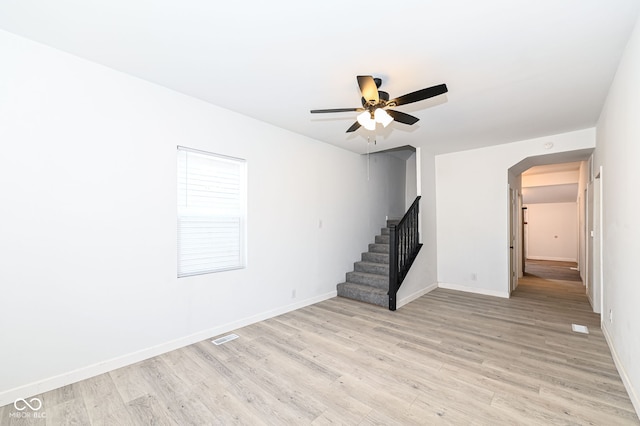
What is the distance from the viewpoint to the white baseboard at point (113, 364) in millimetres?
2180

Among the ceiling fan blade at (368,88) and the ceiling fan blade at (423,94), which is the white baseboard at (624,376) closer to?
the ceiling fan blade at (423,94)

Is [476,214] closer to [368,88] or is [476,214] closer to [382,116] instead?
[382,116]

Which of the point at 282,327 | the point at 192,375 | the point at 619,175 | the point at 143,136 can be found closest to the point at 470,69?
the point at 619,175

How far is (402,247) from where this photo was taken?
4.68 meters

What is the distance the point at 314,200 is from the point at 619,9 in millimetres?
3710

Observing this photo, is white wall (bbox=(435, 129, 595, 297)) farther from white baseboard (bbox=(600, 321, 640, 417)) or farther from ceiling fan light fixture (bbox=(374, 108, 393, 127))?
ceiling fan light fixture (bbox=(374, 108, 393, 127))

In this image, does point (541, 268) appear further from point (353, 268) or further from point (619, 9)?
point (619, 9)

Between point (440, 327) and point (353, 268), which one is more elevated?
point (353, 268)

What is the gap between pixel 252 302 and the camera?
3.80 meters

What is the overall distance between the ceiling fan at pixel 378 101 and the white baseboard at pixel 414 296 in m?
2.89

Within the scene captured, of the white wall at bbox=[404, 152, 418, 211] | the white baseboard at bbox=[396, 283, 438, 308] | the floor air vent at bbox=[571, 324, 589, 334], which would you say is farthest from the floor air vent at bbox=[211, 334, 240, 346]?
the white wall at bbox=[404, 152, 418, 211]

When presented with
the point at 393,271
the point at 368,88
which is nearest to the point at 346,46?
the point at 368,88

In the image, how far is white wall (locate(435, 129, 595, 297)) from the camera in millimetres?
5121

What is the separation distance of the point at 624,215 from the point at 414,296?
3113 millimetres
